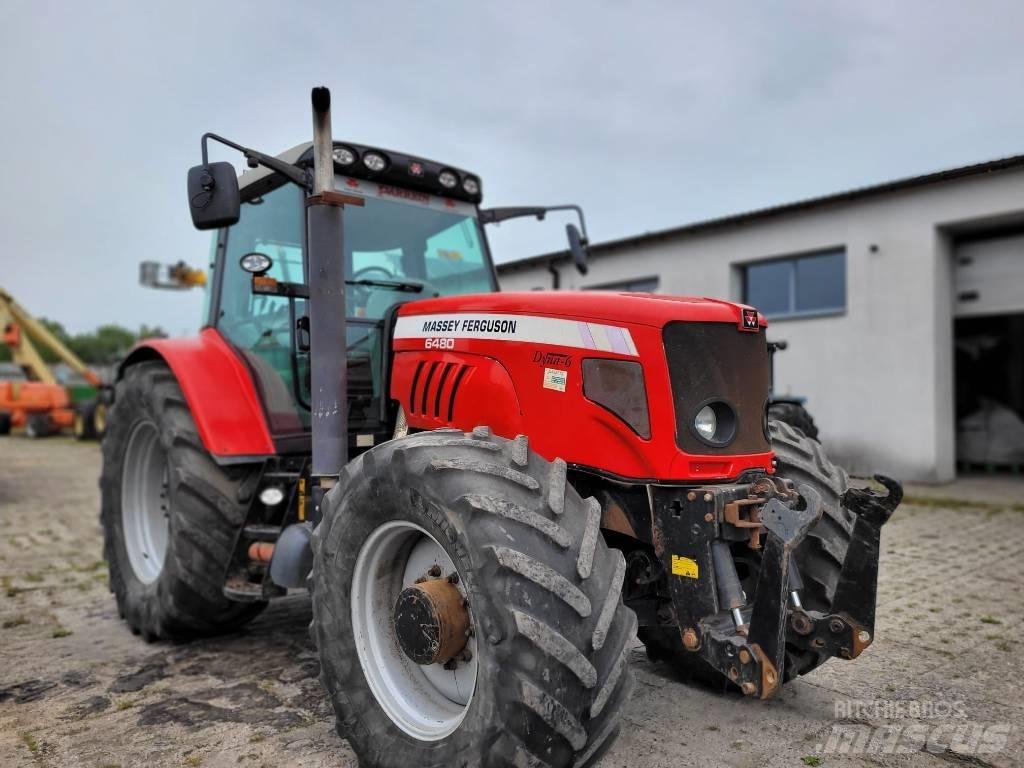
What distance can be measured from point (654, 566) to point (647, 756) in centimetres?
69

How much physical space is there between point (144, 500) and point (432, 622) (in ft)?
10.4

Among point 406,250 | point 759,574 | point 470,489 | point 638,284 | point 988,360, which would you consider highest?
point 638,284

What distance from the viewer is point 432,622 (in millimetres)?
2629

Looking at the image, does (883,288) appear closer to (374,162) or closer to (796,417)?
(796,417)

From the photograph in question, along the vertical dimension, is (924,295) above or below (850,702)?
above

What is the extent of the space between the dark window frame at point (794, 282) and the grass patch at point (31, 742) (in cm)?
1152

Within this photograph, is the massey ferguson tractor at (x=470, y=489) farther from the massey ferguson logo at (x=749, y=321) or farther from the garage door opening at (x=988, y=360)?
the garage door opening at (x=988, y=360)

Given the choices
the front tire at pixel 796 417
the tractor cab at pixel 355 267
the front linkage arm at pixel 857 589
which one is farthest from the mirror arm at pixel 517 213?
the front linkage arm at pixel 857 589

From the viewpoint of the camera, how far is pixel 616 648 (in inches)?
93.4

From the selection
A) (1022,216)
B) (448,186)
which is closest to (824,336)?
(1022,216)

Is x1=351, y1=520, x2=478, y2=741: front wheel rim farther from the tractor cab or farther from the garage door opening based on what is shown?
the garage door opening

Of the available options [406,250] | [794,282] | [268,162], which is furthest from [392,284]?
[794,282]

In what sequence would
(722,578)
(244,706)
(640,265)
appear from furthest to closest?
(640,265) → (244,706) → (722,578)

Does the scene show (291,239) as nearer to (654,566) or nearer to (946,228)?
(654,566)
